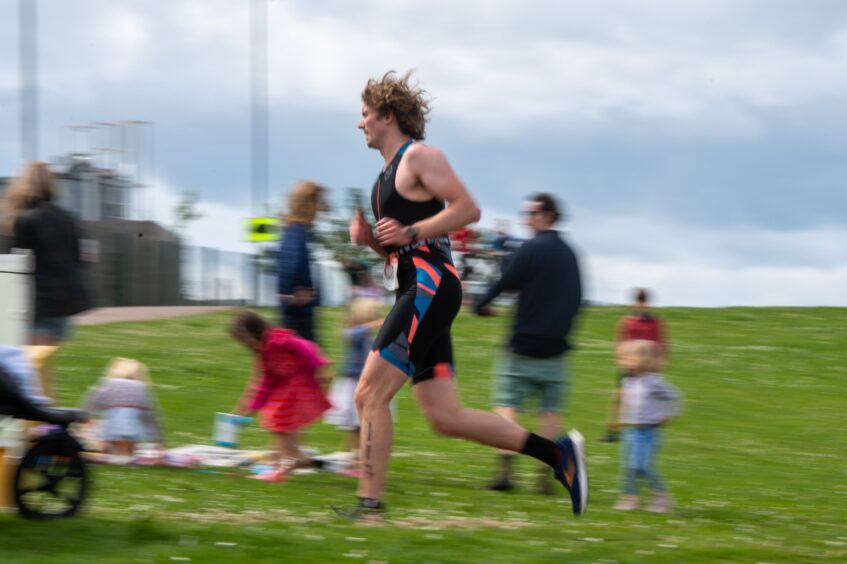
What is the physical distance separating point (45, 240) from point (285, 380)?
1926 millimetres

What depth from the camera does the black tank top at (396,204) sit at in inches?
244

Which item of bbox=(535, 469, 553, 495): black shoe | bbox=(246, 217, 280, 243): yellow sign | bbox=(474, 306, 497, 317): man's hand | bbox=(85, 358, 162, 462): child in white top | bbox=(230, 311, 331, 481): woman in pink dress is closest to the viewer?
bbox=(535, 469, 553, 495): black shoe

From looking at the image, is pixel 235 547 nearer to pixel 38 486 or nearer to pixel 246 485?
pixel 38 486

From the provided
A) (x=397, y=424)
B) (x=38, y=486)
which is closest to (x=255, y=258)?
(x=397, y=424)

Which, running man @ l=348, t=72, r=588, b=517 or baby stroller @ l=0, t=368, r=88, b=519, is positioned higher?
running man @ l=348, t=72, r=588, b=517

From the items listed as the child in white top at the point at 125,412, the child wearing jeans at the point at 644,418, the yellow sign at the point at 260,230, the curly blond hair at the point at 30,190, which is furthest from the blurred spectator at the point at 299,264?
the yellow sign at the point at 260,230

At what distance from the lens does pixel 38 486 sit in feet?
20.5

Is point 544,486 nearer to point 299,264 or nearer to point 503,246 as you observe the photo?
point 299,264

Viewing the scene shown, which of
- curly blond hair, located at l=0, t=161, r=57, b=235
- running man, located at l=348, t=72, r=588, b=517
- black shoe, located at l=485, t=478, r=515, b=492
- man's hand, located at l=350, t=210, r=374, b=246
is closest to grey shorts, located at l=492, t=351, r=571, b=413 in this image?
black shoe, located at l=485, t=478, r=515, b=492

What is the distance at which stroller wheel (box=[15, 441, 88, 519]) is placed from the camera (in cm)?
618

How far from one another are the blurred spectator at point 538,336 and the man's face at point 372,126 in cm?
276

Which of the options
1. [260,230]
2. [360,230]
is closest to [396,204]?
[360,230]

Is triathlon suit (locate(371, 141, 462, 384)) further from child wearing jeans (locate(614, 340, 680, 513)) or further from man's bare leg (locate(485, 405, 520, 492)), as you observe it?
man's bare leg (locate(485, 405, 520, 492))

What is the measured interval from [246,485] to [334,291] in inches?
1267
